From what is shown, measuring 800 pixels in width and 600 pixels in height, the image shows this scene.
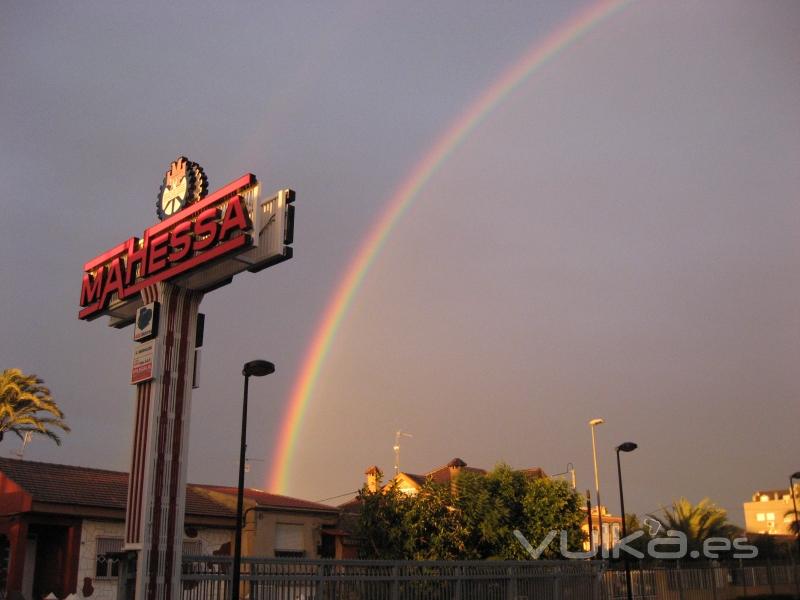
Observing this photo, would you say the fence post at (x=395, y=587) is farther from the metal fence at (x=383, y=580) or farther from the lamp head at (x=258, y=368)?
the lamp head at (x=258, y=368)

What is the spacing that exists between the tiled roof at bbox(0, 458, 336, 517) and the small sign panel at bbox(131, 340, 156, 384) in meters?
10.6

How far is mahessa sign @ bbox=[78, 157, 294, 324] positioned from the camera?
2170 cm

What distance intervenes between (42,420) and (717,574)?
37.9 meters

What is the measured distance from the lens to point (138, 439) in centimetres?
2170

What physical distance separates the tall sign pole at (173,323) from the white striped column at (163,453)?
0.08 ft

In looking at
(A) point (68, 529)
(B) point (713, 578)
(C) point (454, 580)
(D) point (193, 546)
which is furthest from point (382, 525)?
(C) point (454, 580)

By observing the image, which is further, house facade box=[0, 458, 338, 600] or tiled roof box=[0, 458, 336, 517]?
tiled roof box=[0, 458, 336, 517]

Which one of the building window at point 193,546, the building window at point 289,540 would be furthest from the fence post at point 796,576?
the building window at point 193,546

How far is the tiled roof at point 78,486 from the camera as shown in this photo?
30895 millimetres

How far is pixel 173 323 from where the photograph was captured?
22734 mm

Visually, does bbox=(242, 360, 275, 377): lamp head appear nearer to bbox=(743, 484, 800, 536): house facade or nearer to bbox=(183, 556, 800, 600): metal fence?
bbox=(183, 556, 800, 600): metal fence

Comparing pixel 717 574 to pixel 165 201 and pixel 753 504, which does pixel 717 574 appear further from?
pixel 753 504

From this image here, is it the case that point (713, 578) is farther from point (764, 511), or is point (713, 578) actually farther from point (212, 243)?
point (764, 511)

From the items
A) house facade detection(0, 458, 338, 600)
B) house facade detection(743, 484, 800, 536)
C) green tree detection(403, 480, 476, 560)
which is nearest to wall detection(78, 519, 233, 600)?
house facade detection(0, 458, 338, 600)
